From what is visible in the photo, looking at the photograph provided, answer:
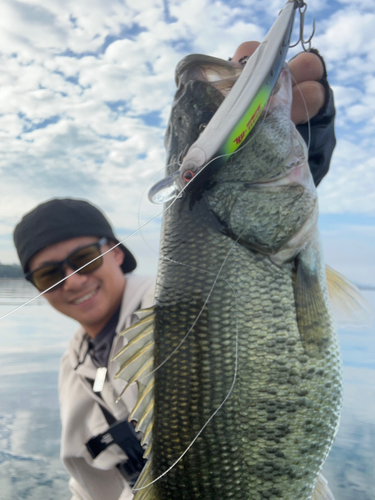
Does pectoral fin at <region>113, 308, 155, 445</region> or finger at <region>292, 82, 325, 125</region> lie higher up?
finger at <region>292, 82, 325, 125</region>

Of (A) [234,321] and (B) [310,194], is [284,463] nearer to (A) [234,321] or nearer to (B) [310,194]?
(A) [234,321]

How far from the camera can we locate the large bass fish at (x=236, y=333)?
1190 mm

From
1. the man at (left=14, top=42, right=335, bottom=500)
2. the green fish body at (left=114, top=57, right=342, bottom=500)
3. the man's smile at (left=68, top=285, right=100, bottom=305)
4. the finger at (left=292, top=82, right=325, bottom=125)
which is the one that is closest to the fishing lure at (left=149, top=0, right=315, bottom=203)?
the green fish body at (left=114, top=57, right=342, bottom=500)

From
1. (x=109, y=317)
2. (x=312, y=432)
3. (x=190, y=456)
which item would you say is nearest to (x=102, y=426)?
(x=109, y=317)

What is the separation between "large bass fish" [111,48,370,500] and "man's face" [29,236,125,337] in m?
1.35

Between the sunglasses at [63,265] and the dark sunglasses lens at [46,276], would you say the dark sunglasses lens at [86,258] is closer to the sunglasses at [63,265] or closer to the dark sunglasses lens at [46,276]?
the sunglasses at [63,265]

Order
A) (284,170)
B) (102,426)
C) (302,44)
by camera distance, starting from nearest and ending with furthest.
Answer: (284,170) → (302,44) → (102,426)

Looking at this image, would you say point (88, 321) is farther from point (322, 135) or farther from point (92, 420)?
point (322, 135)

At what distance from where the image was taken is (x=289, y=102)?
55.5 inches

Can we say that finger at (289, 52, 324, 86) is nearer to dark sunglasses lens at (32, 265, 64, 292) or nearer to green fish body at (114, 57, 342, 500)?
green fish body at (114, 57, 342, 500)

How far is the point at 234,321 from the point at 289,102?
80 cm

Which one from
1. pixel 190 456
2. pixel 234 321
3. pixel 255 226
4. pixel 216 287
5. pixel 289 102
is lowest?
pixel 190 456

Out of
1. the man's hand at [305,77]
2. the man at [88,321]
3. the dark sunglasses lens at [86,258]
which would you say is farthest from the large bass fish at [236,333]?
the dark sunglasses lens at [86,258]

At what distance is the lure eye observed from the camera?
103 centimetres
